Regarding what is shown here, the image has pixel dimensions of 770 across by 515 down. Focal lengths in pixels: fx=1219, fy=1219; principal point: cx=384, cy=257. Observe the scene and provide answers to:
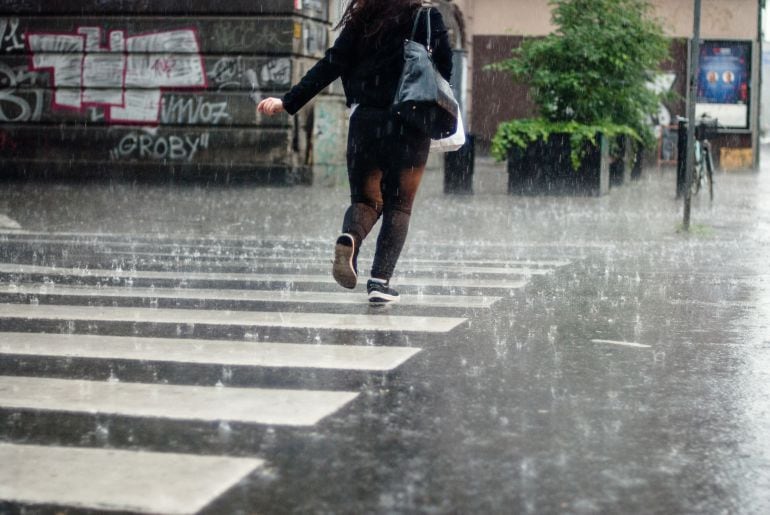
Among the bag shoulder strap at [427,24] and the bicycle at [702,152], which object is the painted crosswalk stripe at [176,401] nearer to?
the bag shoulder strap at [427,24]

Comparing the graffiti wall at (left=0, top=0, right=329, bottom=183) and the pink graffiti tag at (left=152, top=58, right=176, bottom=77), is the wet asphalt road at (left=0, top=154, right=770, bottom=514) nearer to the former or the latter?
the graffiti wall at (left=0, top=0, right=329, bottom=183)

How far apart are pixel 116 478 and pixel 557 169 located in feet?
50.5

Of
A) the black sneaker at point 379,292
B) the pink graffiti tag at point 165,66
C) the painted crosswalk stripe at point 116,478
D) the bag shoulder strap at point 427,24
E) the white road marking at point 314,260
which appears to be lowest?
the white road marking at point 314,260

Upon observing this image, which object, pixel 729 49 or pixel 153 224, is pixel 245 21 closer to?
pixel 153 224

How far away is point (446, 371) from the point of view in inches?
196

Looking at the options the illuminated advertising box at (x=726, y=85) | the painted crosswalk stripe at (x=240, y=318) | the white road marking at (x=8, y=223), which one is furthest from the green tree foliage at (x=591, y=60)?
the illuminated advertising box at (x=726, y=85)

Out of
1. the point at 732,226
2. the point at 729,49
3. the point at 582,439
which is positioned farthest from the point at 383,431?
the point at 729,49

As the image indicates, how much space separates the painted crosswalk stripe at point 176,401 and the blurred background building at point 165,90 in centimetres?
1475

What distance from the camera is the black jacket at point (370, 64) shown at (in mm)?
6742

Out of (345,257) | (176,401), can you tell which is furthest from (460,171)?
(176,401)

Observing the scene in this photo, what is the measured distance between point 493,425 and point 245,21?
15965mm

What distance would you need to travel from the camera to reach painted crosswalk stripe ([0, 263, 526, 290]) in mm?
8016

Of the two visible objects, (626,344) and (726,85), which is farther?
(726,85)

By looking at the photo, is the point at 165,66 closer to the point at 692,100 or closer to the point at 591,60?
the point at 591,60
